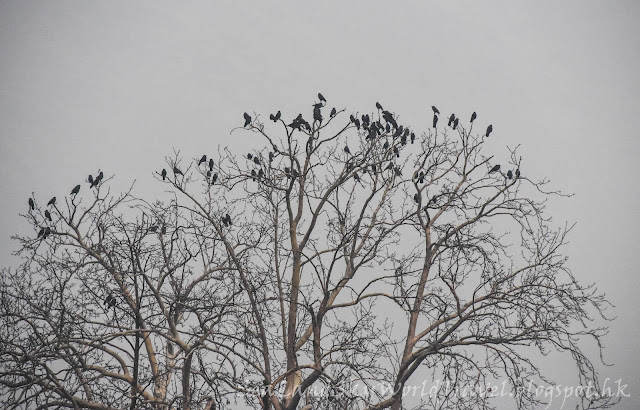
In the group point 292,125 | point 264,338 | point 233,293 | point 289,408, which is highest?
point 292,125

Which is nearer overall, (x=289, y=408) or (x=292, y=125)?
(x=289, y=408)

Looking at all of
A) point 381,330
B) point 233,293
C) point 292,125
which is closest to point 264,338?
point 233,293

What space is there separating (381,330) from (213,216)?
3.21 metres

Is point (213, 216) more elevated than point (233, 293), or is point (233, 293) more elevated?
point (213, 216)

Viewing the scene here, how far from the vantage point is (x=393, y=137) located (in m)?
9.70

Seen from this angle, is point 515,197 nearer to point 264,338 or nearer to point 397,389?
point 397,389

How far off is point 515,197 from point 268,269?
4.22 m

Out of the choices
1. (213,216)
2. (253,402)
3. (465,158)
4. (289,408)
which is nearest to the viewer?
(289,408)

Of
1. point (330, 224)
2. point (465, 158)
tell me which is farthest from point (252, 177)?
point (465, 158)

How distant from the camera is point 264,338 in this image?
28.3ft

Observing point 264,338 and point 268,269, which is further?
point 268,269

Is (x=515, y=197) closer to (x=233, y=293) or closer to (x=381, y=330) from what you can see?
(x=381, y=330)

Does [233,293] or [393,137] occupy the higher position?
[393,137]

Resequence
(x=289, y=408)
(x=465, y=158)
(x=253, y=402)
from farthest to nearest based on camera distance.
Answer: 1. (x=465, y=158)
2. (x=253, y=402)
3. (x=289, y=408)
